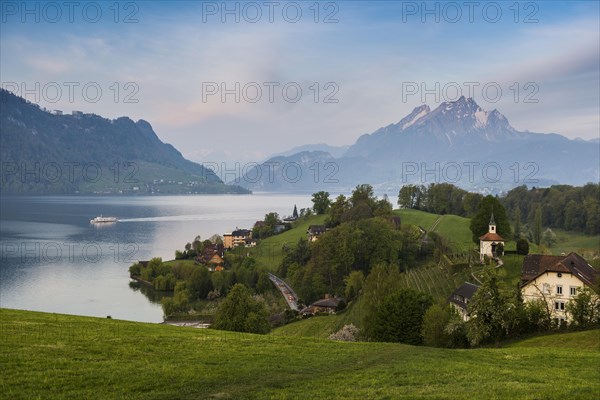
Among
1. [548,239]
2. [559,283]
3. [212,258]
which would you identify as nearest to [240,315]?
[559,283]

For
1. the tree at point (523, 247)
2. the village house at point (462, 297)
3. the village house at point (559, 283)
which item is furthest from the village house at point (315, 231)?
the village house at point (559, 283)

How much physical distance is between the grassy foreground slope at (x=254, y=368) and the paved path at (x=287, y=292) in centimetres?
5064

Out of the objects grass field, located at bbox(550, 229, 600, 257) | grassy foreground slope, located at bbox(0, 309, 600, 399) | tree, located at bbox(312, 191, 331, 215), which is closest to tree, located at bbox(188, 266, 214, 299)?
grassy foreground slope, located at bbox(0, 309, 600, 399)

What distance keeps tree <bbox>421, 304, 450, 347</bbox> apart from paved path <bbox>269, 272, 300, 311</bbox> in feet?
123

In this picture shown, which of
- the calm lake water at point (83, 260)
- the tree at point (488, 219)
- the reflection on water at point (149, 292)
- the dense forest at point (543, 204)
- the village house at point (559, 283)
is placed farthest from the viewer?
the dense forest at point (543, 204)

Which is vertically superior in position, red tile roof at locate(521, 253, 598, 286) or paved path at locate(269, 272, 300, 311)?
red tile roof at locate(521, 253, 598, 286)

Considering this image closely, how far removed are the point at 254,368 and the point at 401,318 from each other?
979 inches

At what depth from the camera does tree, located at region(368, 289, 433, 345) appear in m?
38.6

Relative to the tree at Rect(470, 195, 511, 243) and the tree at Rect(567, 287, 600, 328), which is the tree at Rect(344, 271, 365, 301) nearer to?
the tree at Rect(470, 195, 511, 243)

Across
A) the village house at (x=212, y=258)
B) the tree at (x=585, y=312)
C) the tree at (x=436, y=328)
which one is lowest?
the village house at (x=212, y=258)

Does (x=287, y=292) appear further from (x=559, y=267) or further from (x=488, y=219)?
(x=559, y=267)

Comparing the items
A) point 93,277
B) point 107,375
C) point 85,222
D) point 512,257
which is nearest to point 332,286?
point 512,257

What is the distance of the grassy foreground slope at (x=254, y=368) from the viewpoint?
43.5 feet

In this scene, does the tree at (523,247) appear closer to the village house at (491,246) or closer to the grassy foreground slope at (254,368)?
the village house at (491,246)
